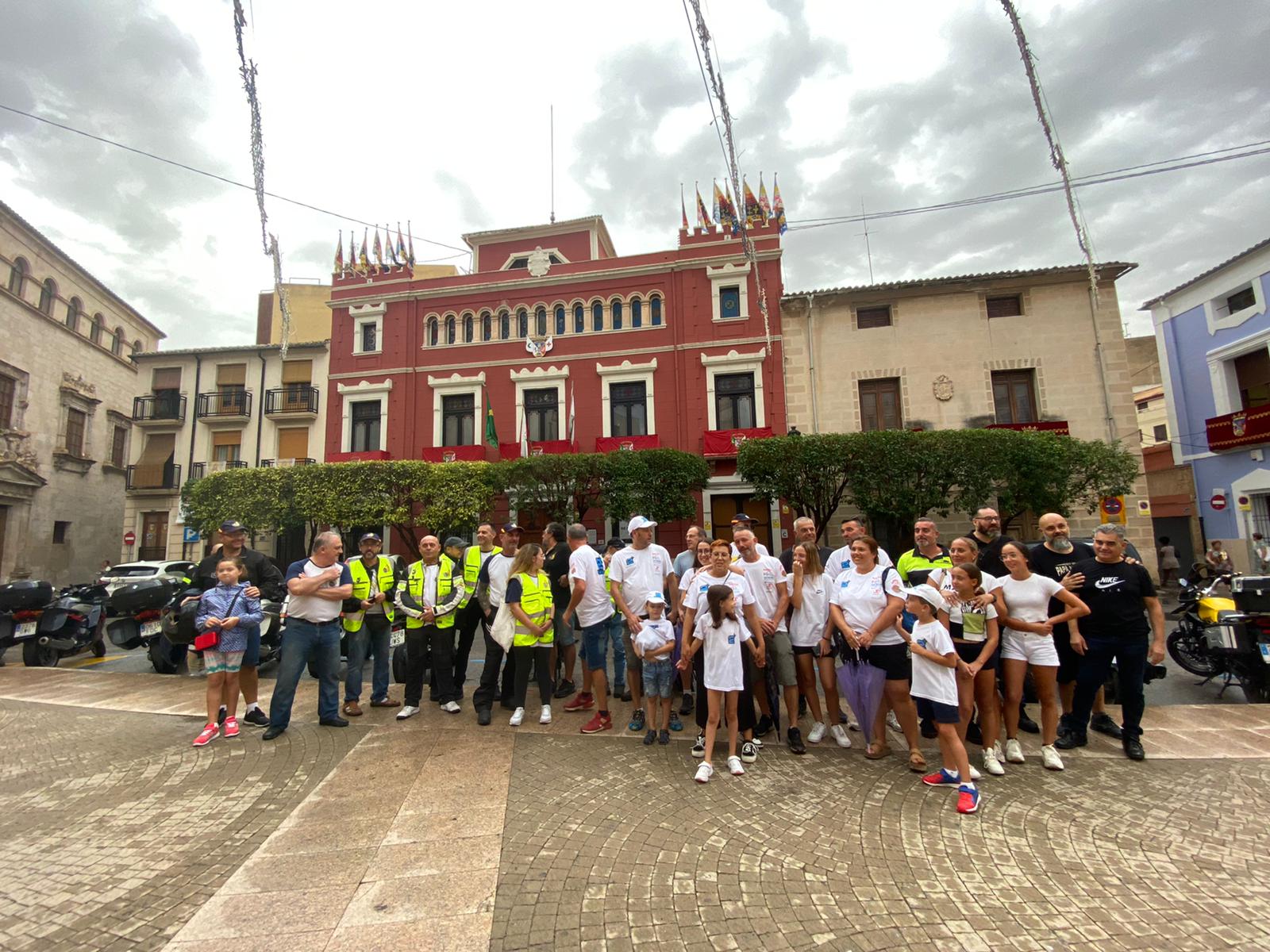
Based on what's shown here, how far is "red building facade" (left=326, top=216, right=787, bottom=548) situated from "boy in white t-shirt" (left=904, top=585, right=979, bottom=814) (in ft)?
46.8

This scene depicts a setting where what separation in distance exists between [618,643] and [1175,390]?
79.2 feet

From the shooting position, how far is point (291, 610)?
5184 millimetres

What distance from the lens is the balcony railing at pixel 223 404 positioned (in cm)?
2553

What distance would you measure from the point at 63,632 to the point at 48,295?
2544 cm

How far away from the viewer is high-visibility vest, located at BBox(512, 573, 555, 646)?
17.6 ft

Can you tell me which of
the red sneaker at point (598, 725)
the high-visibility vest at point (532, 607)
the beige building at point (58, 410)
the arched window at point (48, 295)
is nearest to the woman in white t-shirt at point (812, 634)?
the red sneaker at point (598, 725)

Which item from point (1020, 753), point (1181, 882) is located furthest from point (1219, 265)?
point (1181, 882)

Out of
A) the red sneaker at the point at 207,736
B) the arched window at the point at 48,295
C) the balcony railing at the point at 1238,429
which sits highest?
the arched window at the point at 48,295

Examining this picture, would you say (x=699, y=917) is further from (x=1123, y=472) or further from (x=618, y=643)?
(x=1123, y=472)

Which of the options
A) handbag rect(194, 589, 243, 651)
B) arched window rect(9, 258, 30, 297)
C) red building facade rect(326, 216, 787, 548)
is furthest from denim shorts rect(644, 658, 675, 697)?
arched window rect(9, 258, 30, 297)

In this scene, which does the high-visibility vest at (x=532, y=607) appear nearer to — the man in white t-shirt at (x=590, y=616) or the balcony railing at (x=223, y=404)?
the man in white t-shirt at (x=590, y=616)

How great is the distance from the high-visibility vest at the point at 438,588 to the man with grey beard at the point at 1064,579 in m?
5.47

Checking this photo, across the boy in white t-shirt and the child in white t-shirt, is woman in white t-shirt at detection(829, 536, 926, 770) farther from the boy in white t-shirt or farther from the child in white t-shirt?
the child in white t-shirt

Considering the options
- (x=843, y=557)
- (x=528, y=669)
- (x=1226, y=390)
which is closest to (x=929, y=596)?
(x=843, y=557)
